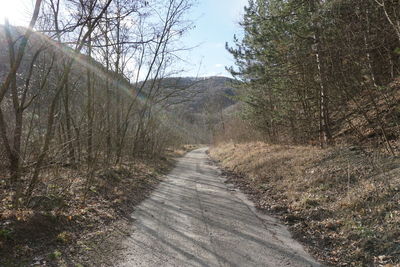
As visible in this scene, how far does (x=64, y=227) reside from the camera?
529 centimetres

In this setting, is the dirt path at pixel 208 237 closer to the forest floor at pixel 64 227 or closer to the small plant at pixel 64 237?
the forest floor at pixel 64 227

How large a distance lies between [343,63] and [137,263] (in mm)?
8362

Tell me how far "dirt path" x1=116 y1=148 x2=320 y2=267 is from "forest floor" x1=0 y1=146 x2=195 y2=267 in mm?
400

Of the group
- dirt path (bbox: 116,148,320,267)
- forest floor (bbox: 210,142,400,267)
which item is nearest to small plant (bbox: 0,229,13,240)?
dirt path (bbox: 116,148,320,267)

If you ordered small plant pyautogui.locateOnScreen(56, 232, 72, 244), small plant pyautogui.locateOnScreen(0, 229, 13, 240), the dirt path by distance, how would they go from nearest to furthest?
the dirt path
small plant pyautogui.locateOnScreen(0, 229, 13, 240)
small plant pyautogui.locateOnScreen(56, 232, 72, 244)

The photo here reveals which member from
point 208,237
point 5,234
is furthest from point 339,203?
point 5,234

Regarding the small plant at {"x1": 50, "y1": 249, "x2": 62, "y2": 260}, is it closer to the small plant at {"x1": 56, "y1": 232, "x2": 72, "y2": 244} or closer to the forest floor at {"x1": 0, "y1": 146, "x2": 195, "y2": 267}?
the forest floor at {"x1": 0, "y1": 146, "x2": 195, "y2": 267}

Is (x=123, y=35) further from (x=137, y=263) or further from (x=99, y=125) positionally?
(x=137, y=263)

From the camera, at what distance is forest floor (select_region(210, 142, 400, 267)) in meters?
4.16

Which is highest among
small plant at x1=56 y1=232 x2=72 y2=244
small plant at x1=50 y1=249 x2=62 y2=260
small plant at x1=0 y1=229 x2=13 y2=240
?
small plant at x1=0 y1=229 x2=13 y2=240

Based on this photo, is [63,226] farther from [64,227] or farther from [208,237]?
[208,237]

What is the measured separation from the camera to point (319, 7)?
8562 mm

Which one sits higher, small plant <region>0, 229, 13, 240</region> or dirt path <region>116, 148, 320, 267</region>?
small plant <region>0, 229, 13, 240</region>

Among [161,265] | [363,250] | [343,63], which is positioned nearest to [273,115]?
[343,63]
